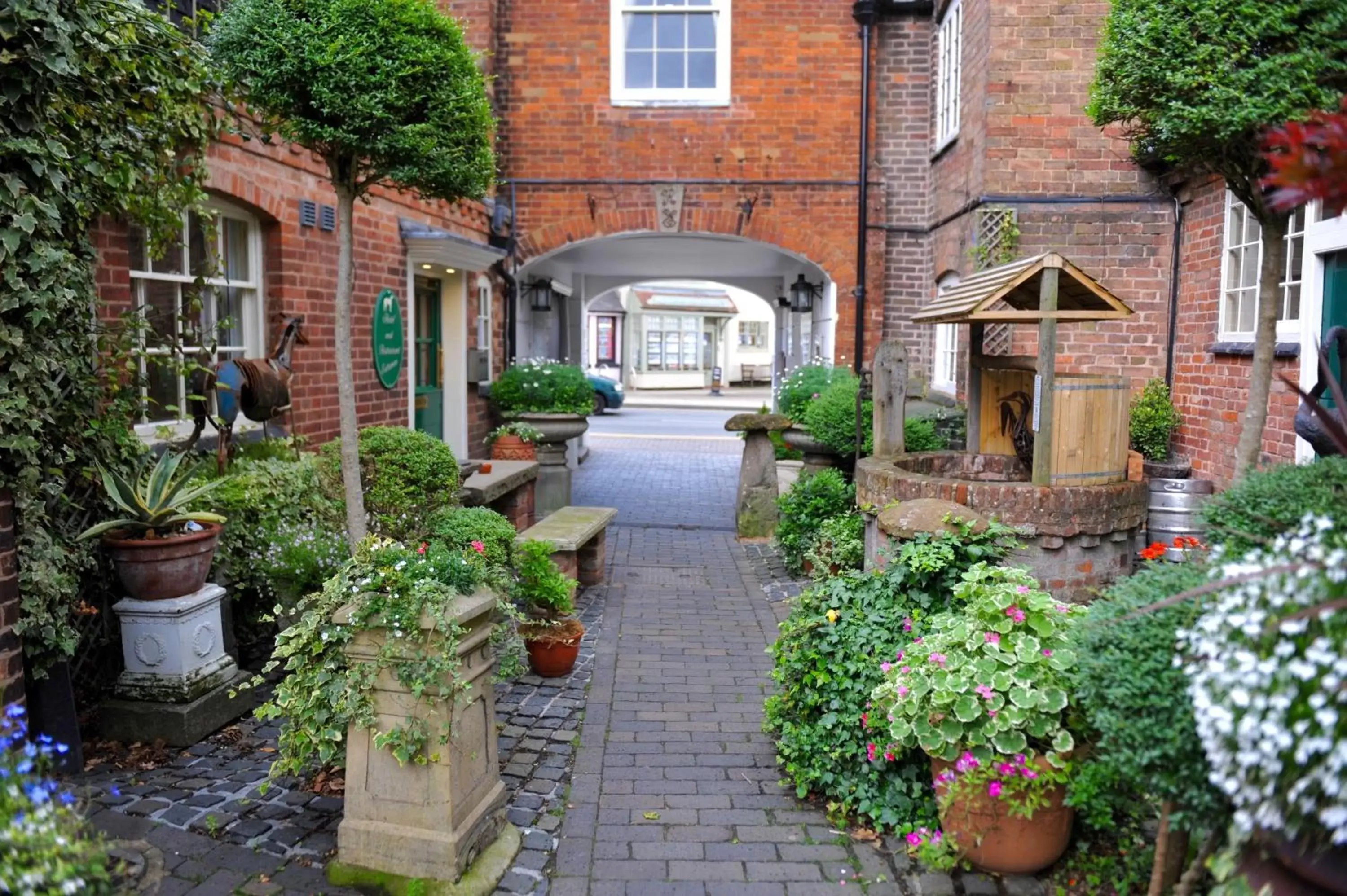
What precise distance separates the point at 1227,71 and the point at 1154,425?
4.56 meters

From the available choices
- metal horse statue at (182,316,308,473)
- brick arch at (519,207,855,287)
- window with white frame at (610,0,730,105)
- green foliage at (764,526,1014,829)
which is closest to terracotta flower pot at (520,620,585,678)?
green foliage at (764,526,1014,829)

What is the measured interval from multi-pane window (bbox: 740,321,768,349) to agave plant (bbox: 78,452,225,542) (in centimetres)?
3630

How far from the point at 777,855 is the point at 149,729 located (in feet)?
8.96

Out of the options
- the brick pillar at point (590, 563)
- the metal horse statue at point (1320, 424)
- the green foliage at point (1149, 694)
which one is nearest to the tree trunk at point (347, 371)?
the brick pillar at point (590, 563)

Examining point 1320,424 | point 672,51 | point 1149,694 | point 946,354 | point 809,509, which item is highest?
point 672,51

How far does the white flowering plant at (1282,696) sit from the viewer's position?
1.91 m

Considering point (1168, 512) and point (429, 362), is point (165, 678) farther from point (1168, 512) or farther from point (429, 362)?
point (429, 362)

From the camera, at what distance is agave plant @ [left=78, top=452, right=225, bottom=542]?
13.9ft

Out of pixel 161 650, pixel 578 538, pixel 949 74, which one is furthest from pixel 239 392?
pixel 949 74

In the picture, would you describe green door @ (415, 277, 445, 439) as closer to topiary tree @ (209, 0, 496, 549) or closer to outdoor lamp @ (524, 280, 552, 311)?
outdoor lamp @ (524, 280, 552, 311)

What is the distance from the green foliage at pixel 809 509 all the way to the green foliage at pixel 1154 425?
231 centimetres

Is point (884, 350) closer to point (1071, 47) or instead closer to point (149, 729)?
point (1071, 47)

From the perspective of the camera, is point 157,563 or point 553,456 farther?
point 553,456

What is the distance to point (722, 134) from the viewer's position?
1109 centimetres
